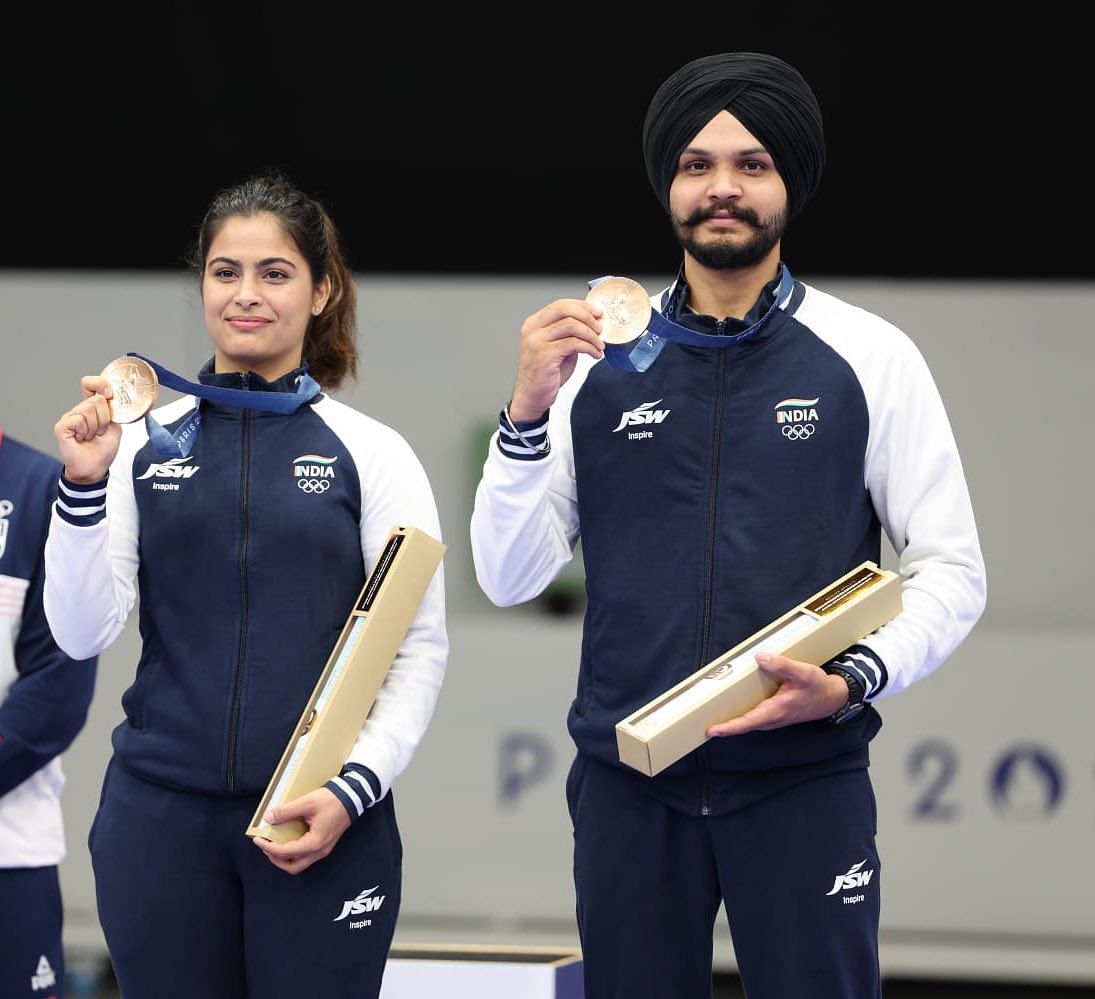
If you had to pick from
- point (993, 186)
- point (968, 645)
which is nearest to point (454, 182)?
point (993, 186)

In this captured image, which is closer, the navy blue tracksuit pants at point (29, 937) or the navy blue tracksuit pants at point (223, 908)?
the navy blue tracksuit pants at point (223, 908)

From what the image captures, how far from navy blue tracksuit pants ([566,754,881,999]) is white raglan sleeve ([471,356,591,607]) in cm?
29

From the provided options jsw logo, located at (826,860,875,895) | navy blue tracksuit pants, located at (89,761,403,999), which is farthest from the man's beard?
navy blue tracksuit pants, located at (89,761,403,999)

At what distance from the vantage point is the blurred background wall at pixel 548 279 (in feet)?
15.1

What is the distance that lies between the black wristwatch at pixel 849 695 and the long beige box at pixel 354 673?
570 mm

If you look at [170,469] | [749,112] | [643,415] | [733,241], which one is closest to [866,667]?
[643,415]

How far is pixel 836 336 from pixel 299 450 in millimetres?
756

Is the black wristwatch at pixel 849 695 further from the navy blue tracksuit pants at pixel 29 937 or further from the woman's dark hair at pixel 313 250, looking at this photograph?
the navy blue tracksuit pants at pixel 29 937

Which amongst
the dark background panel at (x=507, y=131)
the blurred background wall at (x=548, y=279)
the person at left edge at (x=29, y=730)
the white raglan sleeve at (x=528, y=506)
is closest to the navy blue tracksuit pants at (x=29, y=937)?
the person at left edge at (x=29, y=730)

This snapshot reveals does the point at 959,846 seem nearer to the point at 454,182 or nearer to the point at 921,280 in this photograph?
the point at 921,280

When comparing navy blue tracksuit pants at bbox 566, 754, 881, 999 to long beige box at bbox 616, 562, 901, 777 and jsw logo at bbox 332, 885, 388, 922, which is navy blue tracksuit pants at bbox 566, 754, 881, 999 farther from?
jsw logo at bbox 332, 885, 388, 922

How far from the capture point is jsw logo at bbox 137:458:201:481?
7.55 feet

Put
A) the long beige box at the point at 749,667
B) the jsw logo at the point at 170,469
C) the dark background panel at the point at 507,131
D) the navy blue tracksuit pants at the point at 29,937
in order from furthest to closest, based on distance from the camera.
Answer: the dark background panel at the point at 507,131 < the navy blue tracksuit pants at the point at 29,937 < the jsw logo at the point at 170,469 < the long beige box at the point at 749,667

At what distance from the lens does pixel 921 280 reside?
4746mm
